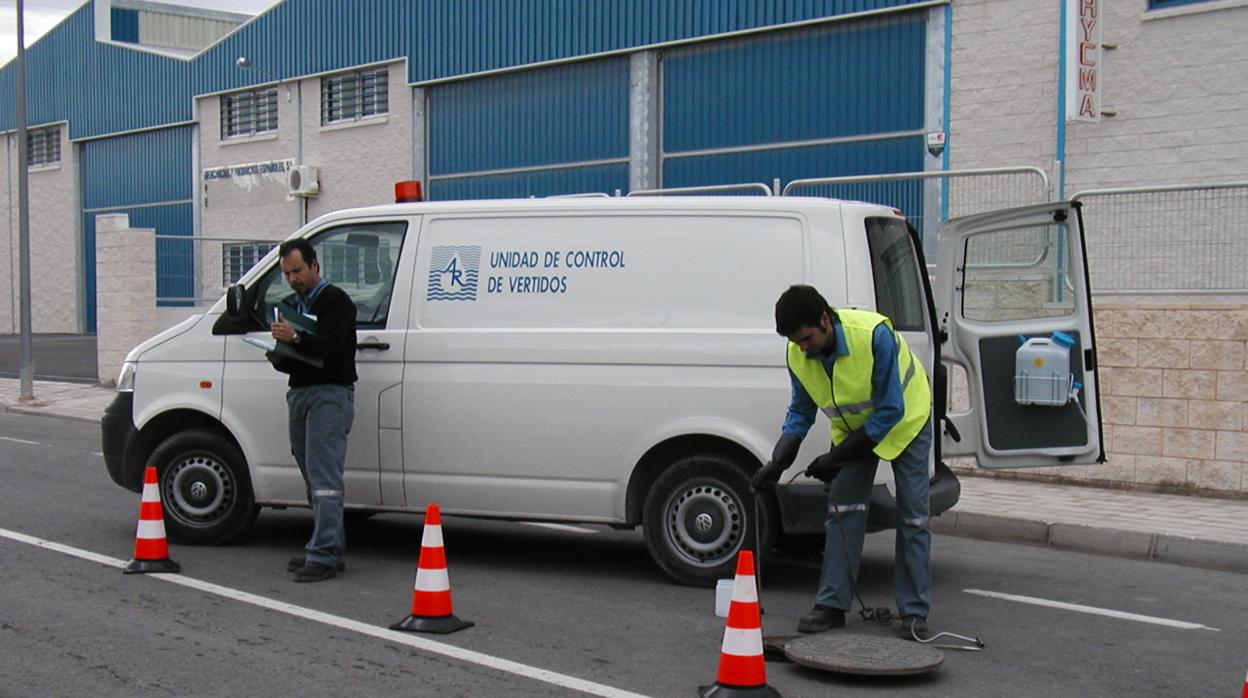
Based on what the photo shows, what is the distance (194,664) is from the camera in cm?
614

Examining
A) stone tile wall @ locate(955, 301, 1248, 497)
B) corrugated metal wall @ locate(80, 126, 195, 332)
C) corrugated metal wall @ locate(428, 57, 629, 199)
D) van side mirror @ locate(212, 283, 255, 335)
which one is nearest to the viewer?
van side mirror @ locate(212, 283, 255, 335)

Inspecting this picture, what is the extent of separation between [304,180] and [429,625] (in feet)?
73.6

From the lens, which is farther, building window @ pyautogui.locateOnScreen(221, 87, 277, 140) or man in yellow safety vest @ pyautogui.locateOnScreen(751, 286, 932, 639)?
building window @ pyautogui.locateOnScreen(221, 87, 277, 140)

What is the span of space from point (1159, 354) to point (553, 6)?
44.4 ft

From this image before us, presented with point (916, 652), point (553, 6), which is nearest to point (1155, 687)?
point (916, 652)

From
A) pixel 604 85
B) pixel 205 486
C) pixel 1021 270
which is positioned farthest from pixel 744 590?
pixel 604 85

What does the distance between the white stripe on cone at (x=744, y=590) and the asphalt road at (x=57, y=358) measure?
18933 millimetres

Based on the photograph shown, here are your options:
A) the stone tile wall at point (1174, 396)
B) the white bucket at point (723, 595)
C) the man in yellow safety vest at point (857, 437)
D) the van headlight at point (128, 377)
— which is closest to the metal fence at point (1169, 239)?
Result: the stone tile wall at point (1174, 396)

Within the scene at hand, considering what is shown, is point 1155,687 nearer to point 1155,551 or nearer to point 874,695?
point 874,695

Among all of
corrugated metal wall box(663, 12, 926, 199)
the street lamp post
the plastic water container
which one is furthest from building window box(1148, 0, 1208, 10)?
the street lamp post

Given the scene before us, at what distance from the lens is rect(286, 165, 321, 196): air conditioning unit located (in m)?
27.9

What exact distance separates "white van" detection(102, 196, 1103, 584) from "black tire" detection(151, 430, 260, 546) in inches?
0.5

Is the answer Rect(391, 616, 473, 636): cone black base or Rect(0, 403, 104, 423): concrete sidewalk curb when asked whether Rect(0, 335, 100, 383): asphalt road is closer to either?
Rect(0, 403, 104, 423): concrete sidewalk curb

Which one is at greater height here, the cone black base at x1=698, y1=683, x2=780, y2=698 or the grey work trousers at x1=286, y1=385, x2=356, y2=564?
the grey work trousers at x1=286, y1=385, x2=356, y2=564
